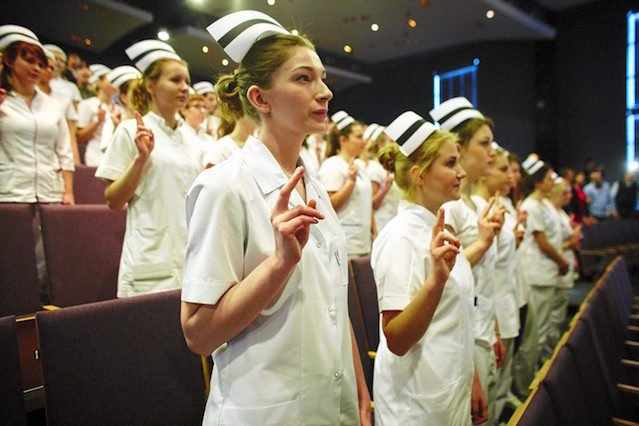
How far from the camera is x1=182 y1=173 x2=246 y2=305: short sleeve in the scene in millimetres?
859

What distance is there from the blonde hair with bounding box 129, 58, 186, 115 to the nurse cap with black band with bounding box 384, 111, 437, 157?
989 millimetres

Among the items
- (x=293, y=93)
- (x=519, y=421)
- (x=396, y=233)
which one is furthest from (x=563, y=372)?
(x=293, y=93)

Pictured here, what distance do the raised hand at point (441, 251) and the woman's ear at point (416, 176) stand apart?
1.26 ft

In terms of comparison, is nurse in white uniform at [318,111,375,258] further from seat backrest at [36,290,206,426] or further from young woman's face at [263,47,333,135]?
young woman's face at [263,47,333,135]

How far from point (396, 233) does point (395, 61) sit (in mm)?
10818

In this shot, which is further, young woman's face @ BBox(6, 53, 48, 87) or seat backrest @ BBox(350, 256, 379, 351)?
young woman's face @ BBox(6, 53, 48, 87)

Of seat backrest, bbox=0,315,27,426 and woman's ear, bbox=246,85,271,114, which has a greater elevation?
woman's ear, bbox=246,85,271,114

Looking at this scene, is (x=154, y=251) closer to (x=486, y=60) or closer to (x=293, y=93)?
(x=293, y=93)

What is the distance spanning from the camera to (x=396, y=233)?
1.50m

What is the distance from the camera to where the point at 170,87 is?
2.04 metres

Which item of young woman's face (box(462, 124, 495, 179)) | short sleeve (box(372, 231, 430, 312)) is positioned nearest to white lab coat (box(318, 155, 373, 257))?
young woman's face (box(462, 124, 495, 179))

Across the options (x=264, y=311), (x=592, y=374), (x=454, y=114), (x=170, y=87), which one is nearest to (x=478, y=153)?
(x=454, y=114)

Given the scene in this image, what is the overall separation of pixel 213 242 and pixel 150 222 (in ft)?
3.77

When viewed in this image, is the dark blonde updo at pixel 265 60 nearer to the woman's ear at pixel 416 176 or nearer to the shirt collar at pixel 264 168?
the shirt collar at pixel 264 168
